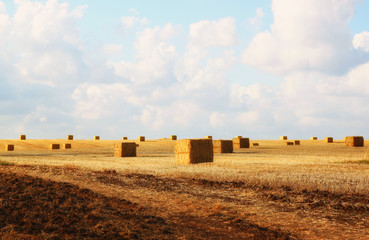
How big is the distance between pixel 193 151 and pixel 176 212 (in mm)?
16868

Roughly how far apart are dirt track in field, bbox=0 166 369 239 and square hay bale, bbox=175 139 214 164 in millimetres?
11894

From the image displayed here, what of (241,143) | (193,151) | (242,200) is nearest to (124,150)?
(193,151)

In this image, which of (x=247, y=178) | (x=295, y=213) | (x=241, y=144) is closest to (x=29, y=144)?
(x=241, y=144)

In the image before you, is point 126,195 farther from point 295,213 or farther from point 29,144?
point 29,144

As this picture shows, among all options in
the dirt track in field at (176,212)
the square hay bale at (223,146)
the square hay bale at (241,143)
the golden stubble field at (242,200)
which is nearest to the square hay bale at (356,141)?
the square hay bale at (241,143)

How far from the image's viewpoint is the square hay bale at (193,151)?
94.9 ft

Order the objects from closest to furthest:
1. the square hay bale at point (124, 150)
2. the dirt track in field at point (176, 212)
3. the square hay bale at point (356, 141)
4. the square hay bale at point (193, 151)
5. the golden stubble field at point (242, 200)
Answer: the dirt track in field at point (176, 212)
the golden stubble field at point (242, 200)
the square hay bale at point (193, 151)
the square hay bale at point (124, 150)
the square hay bale at point (356, 141)

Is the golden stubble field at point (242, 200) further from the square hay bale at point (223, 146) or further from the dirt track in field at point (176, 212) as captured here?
the square hay bale at point (223, 146)

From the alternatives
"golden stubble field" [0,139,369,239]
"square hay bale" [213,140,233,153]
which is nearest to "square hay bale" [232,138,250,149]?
"square hay bale" [213,140,233,153]

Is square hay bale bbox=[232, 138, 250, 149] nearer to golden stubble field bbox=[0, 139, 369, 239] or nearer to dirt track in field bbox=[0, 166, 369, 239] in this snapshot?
golden stubble field bbox=[0, 139, 369, 239]

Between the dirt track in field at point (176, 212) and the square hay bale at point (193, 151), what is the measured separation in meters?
11.9

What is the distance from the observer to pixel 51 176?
64.5ft

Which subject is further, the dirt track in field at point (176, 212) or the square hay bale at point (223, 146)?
the square hay bale at point (223, 146)

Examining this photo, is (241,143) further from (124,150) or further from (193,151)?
(193,151)
